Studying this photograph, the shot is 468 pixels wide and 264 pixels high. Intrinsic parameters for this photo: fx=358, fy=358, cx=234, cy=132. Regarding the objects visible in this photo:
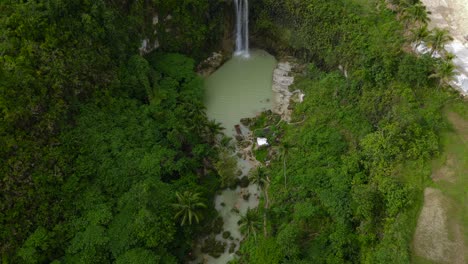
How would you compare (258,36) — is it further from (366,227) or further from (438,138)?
(366,227)

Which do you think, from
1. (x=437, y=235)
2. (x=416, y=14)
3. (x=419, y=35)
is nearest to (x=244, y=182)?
(x=437, y=235)

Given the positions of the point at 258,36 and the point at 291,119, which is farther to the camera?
the point at 258,36

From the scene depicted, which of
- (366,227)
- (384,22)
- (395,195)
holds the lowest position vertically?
(366,227)

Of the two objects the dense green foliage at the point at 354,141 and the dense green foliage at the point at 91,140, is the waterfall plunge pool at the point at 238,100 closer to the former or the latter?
the dense green foliage at the point at 91,140

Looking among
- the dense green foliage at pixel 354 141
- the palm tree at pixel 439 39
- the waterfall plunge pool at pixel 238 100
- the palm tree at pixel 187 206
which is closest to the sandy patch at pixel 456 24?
the dense green foliage at pixel 354 141

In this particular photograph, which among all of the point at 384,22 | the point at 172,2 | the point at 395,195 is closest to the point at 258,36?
the point at 172,2
